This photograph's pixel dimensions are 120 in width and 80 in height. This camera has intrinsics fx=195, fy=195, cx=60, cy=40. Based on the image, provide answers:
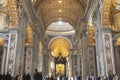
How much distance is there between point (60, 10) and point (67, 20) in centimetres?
268

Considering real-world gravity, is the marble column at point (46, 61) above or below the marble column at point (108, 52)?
below

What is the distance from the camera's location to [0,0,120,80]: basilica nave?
12348mm

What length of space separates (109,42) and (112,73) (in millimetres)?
2004

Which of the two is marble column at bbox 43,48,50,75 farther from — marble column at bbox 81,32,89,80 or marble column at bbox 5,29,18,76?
marble column at bbox 5,29,18,76

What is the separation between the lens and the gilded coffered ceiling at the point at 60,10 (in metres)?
20.9

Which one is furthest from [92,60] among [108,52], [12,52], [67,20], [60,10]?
[67,20]

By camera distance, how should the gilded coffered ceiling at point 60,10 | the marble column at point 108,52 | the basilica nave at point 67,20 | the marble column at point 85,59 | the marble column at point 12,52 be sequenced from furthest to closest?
the gilded coffered ceiling at point 60,10
the marble column at point 85,59
the basilica nave at point 67,20
the marble column at point 108,52
the marble column at point 12,52

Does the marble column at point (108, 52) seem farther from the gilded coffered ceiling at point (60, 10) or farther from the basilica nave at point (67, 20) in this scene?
the gilded coffered ceiling at point (60, 10)

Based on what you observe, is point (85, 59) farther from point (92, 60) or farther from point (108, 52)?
point (108, 52)

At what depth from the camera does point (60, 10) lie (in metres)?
24.5

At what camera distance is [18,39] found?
12.7m

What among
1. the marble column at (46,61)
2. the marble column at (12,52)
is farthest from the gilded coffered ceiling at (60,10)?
the marble column at (12,52)

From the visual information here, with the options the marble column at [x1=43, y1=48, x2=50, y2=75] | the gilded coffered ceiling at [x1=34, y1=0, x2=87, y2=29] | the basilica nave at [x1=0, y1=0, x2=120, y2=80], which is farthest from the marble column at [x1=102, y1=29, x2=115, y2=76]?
the marble column at [x1=43, y1=48, x2=50, y2=75]

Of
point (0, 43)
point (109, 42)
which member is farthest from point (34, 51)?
point (109, 42)
